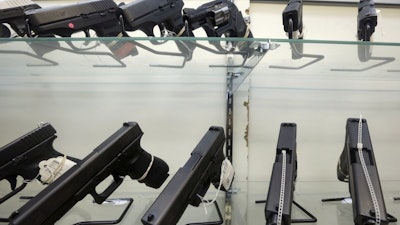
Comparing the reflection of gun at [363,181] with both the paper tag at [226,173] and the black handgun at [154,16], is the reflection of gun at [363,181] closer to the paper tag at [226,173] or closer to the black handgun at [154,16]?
the paper tag at [226,173]

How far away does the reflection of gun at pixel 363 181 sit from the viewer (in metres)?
0.41

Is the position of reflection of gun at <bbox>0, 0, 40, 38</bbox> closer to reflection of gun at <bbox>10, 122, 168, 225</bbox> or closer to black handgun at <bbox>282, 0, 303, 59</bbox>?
reflection of gun at <bbox>10, 122, 168, 225</bbox>

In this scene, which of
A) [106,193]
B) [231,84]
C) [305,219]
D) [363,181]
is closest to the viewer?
[363,181]

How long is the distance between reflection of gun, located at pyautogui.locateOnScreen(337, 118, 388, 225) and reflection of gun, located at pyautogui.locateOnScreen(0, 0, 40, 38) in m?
0.70


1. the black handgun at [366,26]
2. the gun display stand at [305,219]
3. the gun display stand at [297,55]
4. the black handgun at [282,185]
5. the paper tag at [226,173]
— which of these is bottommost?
the gun display stand at [305,219]

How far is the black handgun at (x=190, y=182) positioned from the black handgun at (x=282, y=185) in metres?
0.13

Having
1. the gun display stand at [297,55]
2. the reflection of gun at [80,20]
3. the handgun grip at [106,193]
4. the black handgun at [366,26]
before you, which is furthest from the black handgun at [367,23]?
→ the handgun grip at [106,193]

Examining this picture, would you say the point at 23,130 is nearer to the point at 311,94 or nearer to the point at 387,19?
the point at 311,94

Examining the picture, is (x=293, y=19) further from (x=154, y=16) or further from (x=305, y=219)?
(x=305, y=219)

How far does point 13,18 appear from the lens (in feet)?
1.97

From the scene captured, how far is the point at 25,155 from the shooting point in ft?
2.01

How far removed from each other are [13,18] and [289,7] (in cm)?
62

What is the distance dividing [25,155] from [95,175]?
21 cm

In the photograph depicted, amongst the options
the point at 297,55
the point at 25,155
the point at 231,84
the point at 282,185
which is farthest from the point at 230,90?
the point at 25,155
